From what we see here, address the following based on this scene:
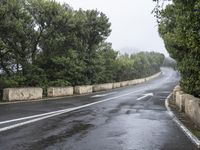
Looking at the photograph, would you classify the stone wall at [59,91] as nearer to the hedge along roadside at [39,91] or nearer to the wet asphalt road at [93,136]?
the hedge along roadside at [39,91]

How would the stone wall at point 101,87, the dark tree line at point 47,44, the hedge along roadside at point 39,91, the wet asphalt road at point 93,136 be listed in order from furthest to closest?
1. the stone wall at point 101,87
2. the dark tree line at point 47,44
3. the hedge along roadside at point 39,91
4. the wet asphalt road at point 93,136

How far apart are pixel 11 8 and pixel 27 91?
7137mm

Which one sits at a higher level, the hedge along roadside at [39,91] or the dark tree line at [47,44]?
the dark tree line at [47,44]

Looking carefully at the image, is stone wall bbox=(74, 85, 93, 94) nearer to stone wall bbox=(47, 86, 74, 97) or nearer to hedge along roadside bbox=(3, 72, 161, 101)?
hedge along roadside bbox=(3, 72, 161, 101)

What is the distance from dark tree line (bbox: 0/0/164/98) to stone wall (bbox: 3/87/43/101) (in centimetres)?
152

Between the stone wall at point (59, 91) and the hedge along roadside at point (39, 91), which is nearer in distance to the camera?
the hedge along roadside at point (39, 91)

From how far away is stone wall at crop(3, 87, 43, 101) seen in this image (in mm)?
19594

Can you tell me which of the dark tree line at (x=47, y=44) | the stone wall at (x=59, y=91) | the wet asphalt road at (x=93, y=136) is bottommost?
the wet asphalt road at (x=93, y=136)

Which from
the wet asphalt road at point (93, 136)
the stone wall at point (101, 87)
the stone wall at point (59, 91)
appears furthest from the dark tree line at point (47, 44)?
the wet asphalt road at point (93, 136)

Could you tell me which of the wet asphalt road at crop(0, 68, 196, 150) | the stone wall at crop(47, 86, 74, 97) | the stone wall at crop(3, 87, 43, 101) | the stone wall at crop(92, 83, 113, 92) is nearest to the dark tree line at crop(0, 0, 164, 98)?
the stone wall at crop(92, 83, 113, 92)

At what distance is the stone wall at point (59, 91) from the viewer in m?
25.2

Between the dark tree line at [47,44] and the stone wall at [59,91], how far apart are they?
1003mm

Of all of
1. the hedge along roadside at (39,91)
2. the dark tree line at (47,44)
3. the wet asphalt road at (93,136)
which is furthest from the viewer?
the dark tree line at (47,44)

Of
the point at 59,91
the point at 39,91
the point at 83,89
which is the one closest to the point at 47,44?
the point at 59,91
